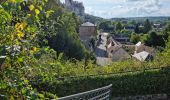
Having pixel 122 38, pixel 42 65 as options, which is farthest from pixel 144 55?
pixel 122 38

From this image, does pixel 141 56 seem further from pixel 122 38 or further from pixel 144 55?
pixel 122 38

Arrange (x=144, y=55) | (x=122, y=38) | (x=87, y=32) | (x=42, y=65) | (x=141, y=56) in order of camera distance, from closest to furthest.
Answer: (x=42, y=65) < (x=141, y=56) < (x=144, y=55) < (x=87, y=32) < (x=122, y=38)

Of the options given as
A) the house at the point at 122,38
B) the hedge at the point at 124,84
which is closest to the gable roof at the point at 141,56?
the hedge at the point at 124,84

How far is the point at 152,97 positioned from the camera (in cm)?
902

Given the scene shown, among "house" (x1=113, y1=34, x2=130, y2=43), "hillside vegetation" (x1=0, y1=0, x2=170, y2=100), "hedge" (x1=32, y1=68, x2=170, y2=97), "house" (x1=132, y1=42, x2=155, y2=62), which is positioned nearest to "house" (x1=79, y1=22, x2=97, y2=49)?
"house" (x1=132, y1=42, x2=155, y2=62)

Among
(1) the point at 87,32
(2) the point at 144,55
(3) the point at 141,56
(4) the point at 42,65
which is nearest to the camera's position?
(4) the point at 42,65

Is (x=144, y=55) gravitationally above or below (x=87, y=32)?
below

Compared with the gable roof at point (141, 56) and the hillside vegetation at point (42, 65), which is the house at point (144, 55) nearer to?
the gable roof at point (141, 56)

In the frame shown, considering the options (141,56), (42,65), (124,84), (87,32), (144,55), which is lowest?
(144,55)

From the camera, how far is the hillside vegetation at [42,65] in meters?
2.20

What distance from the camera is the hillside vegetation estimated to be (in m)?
2.20

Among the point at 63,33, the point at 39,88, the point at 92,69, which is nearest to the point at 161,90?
the point at 92,69

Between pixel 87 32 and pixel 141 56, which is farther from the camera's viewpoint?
pixel 87 32

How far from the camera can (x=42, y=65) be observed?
2611mm
